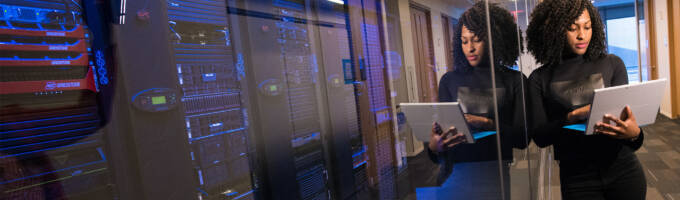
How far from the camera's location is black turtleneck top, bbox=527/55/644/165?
1.14 metres

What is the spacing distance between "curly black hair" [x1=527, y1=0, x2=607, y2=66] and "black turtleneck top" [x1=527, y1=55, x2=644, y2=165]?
3 centimetres

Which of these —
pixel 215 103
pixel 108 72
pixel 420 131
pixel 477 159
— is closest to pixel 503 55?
pixel 477 159

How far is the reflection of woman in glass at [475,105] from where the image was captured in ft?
2.19

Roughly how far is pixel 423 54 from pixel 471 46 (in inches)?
8.0

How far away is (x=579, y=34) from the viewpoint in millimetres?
1184

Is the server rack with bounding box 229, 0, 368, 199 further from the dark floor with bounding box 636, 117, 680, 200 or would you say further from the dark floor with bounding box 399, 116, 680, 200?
the dark floor with bounding box 636, 117, 680, 200

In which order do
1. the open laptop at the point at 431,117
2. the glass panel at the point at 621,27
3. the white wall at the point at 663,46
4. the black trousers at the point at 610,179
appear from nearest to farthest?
the open laptop at the point at 431,117, the black trousers at the point at 610,179, the white wall at the point at 663,46, the glass panel at the point at 621,27

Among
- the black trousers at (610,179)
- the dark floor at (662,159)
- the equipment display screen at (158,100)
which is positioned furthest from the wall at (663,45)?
the equipment display screen at (158,100)

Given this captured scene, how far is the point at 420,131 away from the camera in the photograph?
60 cm

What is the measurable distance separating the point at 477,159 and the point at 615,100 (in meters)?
0.60

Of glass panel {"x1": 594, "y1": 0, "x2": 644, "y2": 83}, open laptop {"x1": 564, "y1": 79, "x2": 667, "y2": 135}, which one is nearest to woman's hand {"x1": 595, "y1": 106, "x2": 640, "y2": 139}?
open laptop {"x1": 564, "y1": 79, "x2": 667, "y2": 135}

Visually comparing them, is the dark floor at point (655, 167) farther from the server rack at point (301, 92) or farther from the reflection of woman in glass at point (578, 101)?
the reflection of woman in glass at point (578, 101)

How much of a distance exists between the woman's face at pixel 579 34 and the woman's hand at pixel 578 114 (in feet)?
0.65

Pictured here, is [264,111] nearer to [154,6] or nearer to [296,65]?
[296,65]
